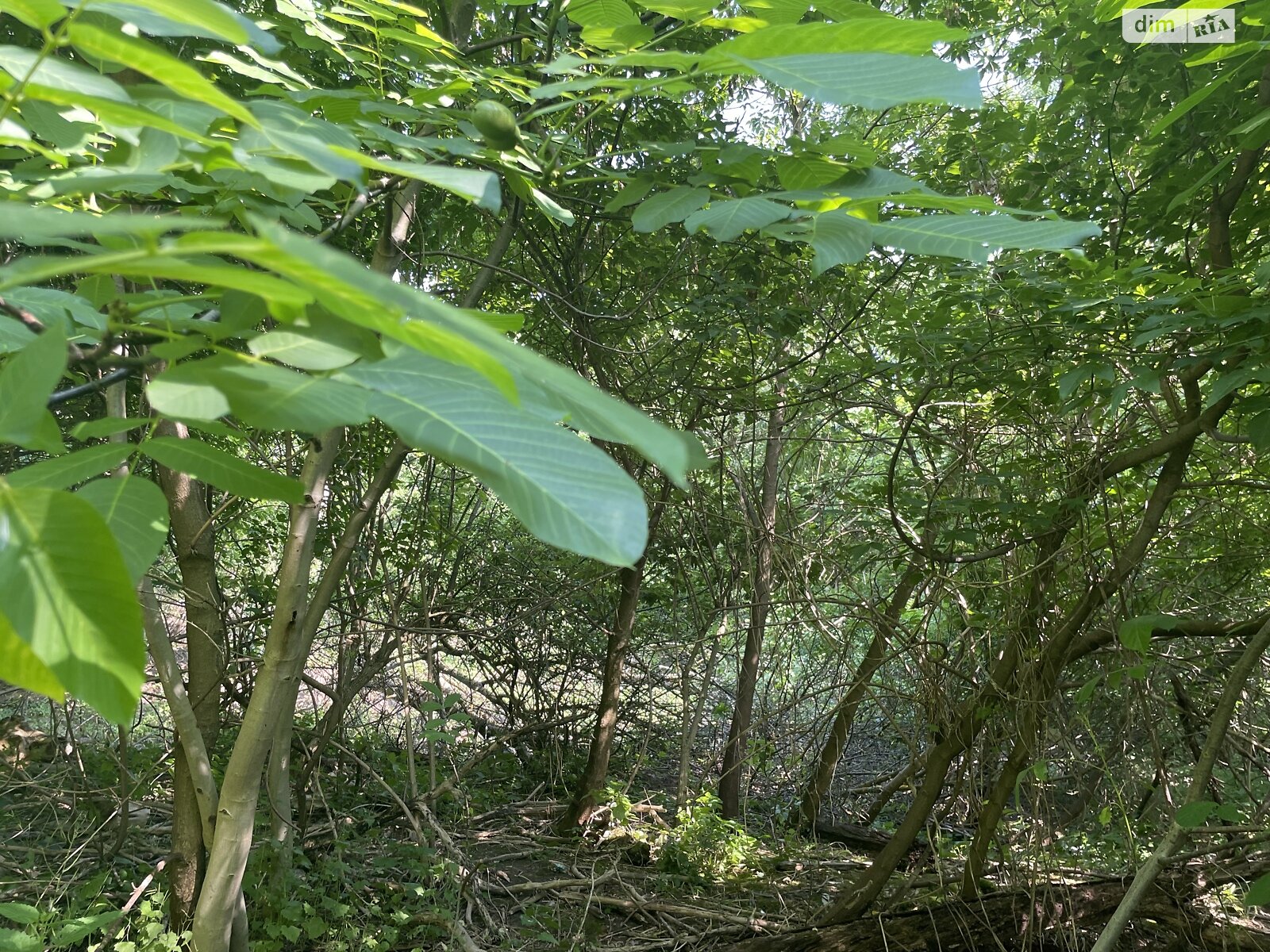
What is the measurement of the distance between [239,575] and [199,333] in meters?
4.23

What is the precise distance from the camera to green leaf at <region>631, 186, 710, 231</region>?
2.61 ft

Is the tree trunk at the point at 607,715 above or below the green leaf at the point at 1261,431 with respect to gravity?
below

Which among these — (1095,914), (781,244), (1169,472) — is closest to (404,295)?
(1169,472)

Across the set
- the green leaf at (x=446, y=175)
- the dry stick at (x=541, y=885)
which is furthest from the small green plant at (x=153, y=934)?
the green leaf at (x=446, y=175)

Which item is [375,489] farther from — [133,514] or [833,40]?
[833,40]

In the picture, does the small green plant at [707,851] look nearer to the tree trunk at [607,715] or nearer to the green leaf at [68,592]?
the tree trunk at [607,715]

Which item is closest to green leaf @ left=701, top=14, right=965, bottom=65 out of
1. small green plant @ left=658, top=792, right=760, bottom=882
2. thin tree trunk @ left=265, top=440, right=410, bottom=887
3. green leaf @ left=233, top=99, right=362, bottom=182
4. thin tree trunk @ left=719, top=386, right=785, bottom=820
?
green leaf @ left=233, top=99, right=362, bottom=182

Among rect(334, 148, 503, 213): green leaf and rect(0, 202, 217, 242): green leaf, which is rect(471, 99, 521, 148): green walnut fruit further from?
rect(0, 202, 217, 242): green leaf

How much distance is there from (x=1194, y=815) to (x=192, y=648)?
8.52 ft

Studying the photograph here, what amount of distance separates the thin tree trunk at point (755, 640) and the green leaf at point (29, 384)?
347cm

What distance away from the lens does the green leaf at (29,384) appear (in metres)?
0.38

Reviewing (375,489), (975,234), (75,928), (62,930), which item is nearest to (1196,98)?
(975,234)

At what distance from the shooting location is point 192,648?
8.04 ft

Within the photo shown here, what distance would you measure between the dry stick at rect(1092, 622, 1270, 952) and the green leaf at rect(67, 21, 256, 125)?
7.15 feet
